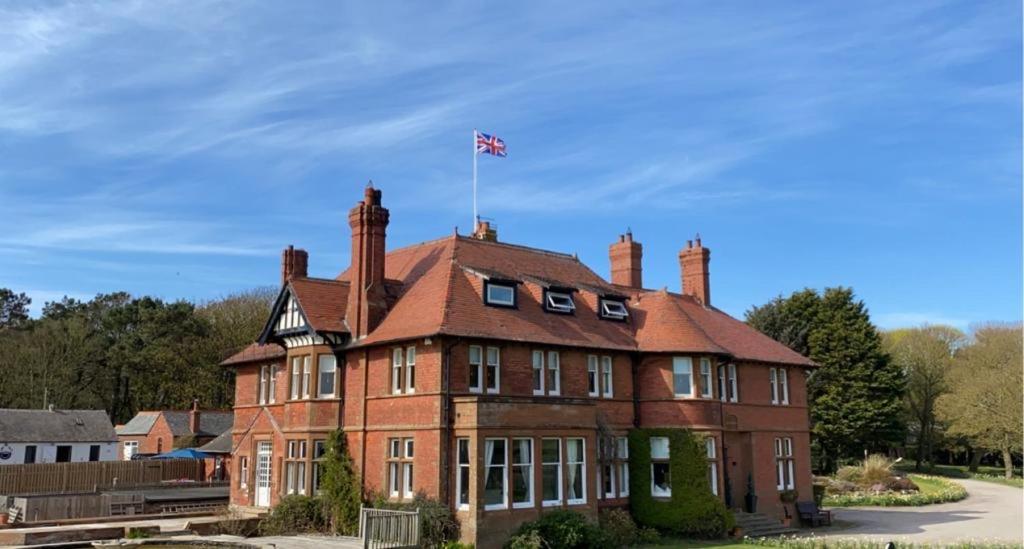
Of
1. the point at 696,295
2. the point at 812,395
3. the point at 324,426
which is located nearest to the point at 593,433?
the point at 324,426

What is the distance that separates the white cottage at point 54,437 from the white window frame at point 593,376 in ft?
143

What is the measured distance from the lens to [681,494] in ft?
93.1

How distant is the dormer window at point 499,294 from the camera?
27.8m

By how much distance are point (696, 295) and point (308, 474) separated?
19.8 m

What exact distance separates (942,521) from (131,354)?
62104mm

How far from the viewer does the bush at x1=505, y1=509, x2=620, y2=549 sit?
2327 centimetres

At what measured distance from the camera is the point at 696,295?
38.8 metres

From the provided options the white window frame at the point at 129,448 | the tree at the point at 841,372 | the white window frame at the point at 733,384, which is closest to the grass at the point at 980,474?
the tree at the point at 841,372

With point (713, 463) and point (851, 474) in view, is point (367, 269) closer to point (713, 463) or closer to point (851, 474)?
point (713, 463)

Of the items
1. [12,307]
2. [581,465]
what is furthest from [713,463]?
[12,307]

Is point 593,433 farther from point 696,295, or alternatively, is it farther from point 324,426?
point 696,295

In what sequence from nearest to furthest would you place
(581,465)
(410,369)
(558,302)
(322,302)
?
(410,369) → (581,465) → (322,302) → (558,302)

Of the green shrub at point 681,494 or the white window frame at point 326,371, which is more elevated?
the white window frame at point 326,371

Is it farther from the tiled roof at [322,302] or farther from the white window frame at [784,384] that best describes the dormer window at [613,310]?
the tiled roof at [322,302]
